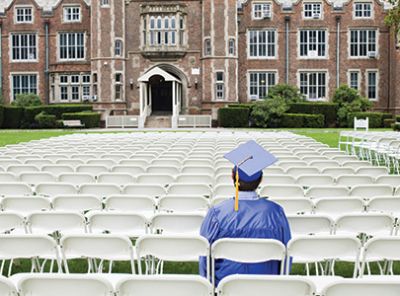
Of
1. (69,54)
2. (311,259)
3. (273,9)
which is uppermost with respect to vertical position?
(273,9)

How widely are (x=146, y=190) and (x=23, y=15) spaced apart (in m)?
49.6

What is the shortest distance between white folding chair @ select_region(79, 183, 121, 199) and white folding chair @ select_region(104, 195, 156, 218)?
1166mm

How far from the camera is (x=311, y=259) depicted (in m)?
5.37

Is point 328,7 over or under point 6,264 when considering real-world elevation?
over

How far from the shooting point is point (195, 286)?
153 inches

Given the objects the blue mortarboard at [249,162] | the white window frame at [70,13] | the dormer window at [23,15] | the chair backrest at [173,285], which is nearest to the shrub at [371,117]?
the white window frame at [70,13]

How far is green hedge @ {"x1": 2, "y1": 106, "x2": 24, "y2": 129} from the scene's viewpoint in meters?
48.5

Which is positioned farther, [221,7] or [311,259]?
[221,7]

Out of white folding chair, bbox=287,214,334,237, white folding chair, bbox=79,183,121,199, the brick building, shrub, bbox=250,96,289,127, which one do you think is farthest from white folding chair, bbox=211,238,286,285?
the brick building

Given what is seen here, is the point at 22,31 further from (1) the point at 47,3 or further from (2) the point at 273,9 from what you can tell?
(2) the point at 273,9

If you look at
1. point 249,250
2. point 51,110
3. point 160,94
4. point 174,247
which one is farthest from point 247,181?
point 160,94

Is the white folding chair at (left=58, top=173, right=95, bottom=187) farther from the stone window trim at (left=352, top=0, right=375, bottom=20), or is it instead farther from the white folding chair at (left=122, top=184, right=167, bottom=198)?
the stone window trim at (left=352, top=0, right=375, bottom=20)

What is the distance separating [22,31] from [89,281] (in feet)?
176

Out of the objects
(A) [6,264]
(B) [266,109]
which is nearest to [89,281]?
(A) [6,264]
